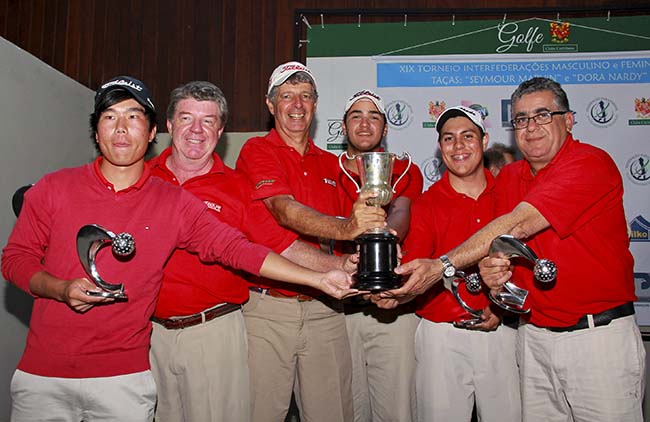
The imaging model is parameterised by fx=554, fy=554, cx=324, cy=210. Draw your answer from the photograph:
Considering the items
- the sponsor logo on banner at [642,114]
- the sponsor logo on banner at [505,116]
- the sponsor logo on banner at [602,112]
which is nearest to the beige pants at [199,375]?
the sponsor logo on banner at [505,116]

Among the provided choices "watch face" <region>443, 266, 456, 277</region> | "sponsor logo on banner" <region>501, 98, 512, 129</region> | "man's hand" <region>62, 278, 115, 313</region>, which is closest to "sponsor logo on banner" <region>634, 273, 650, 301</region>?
"sponsor logo on banner" <region>501, 98, 512, 129</region>

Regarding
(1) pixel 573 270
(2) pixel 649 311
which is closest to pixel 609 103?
(2) pixel 649 311

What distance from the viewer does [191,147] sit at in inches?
107

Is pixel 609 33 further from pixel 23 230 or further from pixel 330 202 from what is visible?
pixel 23 230

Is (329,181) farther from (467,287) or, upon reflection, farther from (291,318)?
A: (467,287)

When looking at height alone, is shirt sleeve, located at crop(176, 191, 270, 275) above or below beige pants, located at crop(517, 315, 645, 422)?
above

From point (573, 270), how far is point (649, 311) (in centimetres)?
243

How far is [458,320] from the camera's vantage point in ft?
9.11

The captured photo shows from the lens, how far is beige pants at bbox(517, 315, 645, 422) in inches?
91.5

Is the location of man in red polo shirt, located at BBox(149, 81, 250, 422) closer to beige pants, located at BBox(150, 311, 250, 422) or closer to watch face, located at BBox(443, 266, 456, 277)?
beige pants, located at BBox(150, 311, 250, 422)

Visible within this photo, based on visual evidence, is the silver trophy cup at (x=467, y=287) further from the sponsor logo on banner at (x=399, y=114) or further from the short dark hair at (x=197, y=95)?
the sponsor logo on banner at (x=399, y=114)

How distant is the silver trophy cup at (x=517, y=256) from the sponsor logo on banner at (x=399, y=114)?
7.78 feet

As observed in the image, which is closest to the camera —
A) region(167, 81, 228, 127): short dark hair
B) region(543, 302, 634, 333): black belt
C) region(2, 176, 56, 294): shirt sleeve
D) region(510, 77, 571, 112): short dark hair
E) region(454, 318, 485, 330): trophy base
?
region(2, 176, 56, 294): shirt sleeve

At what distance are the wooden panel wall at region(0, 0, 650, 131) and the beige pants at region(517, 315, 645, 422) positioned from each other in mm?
3149
